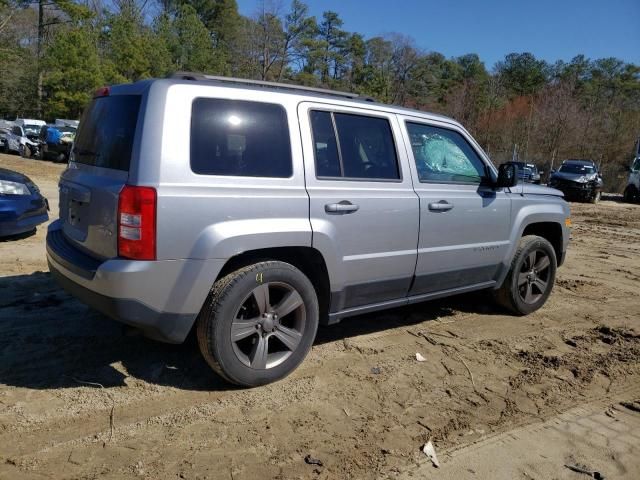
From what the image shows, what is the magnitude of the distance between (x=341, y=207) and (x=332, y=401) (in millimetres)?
1313

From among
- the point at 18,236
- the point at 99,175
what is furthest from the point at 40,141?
the point at 99,175

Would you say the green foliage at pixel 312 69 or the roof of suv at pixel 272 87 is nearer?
the roof of suv at pixel 272 87

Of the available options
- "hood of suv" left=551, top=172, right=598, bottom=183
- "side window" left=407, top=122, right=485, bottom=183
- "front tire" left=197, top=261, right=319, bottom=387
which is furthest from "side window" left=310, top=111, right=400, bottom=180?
"hood of suv" left=551, top=172, right=598, bottom=183

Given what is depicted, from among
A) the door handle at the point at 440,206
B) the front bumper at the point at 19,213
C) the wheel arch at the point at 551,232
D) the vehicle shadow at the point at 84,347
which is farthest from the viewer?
the front bumper at the point at 19,213

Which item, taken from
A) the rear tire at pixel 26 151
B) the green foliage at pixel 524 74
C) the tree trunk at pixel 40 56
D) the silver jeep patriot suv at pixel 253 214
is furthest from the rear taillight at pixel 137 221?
the green foliage at pixel 524 74

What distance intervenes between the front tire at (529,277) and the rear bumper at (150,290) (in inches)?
130

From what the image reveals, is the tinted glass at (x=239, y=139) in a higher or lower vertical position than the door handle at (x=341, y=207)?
higher

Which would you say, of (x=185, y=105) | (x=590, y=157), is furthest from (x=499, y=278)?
(x=590, y=157)

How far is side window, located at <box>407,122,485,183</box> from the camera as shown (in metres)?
4.40

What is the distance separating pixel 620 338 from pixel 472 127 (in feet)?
168

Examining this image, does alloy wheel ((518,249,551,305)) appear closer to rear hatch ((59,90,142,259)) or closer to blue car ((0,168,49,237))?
rear hatch ((59,90,142,259))

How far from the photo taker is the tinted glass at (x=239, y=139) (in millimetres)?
3211

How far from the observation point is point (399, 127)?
14.0 feet

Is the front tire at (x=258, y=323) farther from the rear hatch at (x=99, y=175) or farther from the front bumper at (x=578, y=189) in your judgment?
the front bumper at (x=578, y=189)
